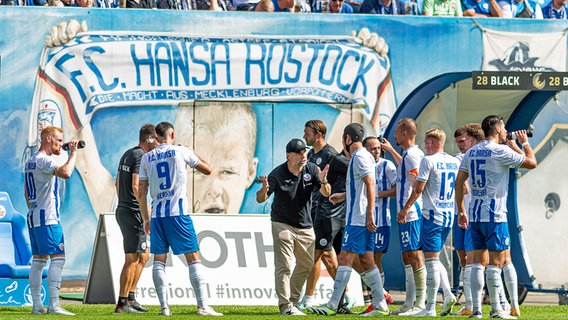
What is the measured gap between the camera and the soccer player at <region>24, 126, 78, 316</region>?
1365cm

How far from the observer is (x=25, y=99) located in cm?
1798

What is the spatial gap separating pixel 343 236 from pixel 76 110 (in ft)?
19.9

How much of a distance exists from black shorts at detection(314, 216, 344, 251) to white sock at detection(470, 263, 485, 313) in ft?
6.44

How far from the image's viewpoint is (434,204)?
44.7 feet

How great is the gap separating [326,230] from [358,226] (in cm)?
101

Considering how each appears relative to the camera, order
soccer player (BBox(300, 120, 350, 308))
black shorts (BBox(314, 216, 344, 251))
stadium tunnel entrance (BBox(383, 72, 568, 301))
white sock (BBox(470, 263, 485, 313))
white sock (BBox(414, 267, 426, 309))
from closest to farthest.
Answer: white sock (BBox(470, 263, 485, 313)) < white sock (BBox(414, 267, 426, 309)) < soccer player (BBox(300, 120, 350, 308)) < black shorts (BBox(314, 216, 344, 251)) < stadium tunnel entrance (BBox(383, 72, 568, 301))

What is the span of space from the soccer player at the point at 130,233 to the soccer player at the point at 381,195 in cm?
256

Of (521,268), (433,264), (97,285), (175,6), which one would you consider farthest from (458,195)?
(175,6)

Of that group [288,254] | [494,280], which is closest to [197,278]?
[288,254]

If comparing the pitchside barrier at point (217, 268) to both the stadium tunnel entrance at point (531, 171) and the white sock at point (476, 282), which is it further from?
the white sock at point (476, 282)

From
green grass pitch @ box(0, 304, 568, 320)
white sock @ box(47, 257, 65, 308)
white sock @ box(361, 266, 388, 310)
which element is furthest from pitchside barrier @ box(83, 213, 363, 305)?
white sock @ box(361, 266, 388, 310)

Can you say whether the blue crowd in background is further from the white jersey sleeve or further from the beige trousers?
the beige trousers

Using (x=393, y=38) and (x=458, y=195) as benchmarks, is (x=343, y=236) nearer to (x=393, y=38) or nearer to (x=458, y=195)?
(x=458, y=195)

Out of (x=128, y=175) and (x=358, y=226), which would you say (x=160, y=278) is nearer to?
(x=128, y=175)
